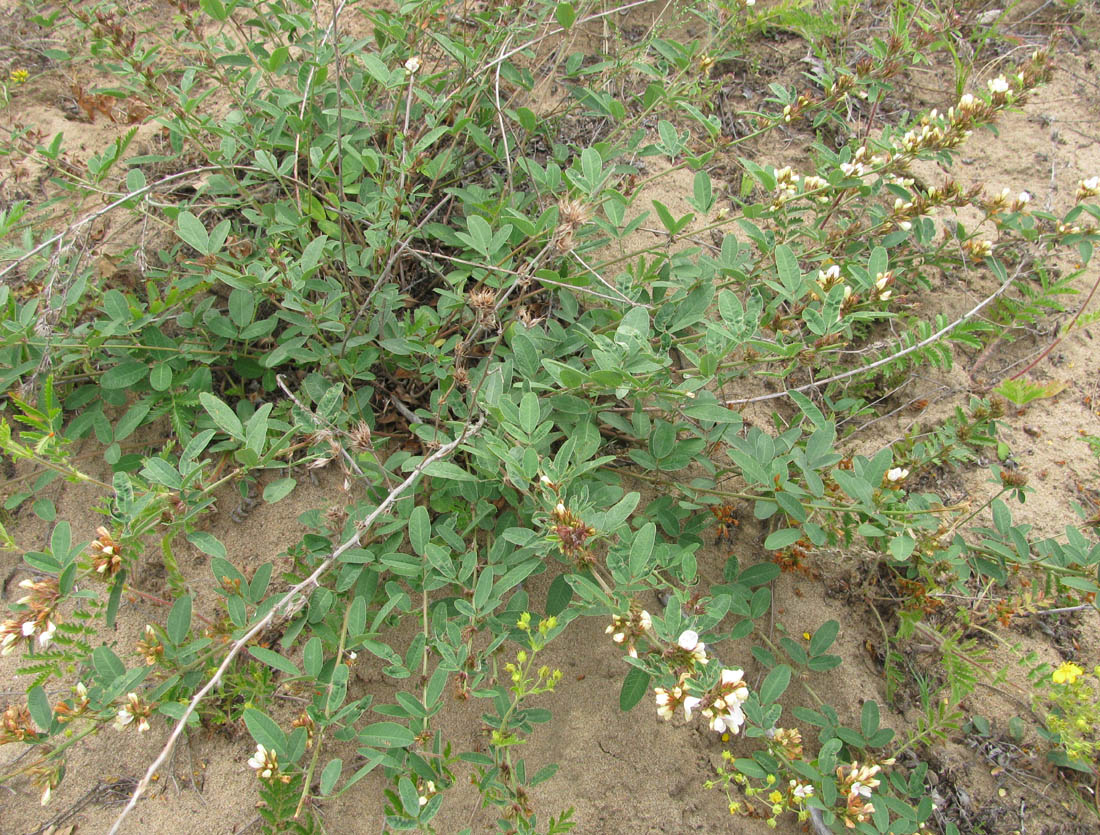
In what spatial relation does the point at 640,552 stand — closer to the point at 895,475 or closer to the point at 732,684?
the point at 732,684

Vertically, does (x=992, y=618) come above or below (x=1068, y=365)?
below

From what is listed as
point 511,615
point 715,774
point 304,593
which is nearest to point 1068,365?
point 715,774

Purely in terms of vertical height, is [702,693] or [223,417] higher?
[223,417]

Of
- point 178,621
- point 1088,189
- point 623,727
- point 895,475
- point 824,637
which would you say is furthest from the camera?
point 1088,189

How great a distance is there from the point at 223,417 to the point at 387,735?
0.99 m

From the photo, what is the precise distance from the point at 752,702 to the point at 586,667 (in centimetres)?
63

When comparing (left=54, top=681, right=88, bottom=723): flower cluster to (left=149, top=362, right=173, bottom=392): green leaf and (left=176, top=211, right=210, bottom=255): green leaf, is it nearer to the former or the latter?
(left=149, top=362, right=173, bottom=392): green leaf

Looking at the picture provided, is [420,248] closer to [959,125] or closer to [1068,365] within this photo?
[959,125]

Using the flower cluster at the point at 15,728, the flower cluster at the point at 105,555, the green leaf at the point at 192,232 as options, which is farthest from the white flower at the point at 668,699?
the green leaf at the point at 192,232

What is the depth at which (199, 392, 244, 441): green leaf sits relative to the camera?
6.35ft

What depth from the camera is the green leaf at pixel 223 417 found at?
6.35 feet

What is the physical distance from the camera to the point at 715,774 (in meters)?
2.36

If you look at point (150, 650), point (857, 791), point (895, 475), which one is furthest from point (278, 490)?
point (857, 791)

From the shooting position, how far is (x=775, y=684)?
2.13 metres
